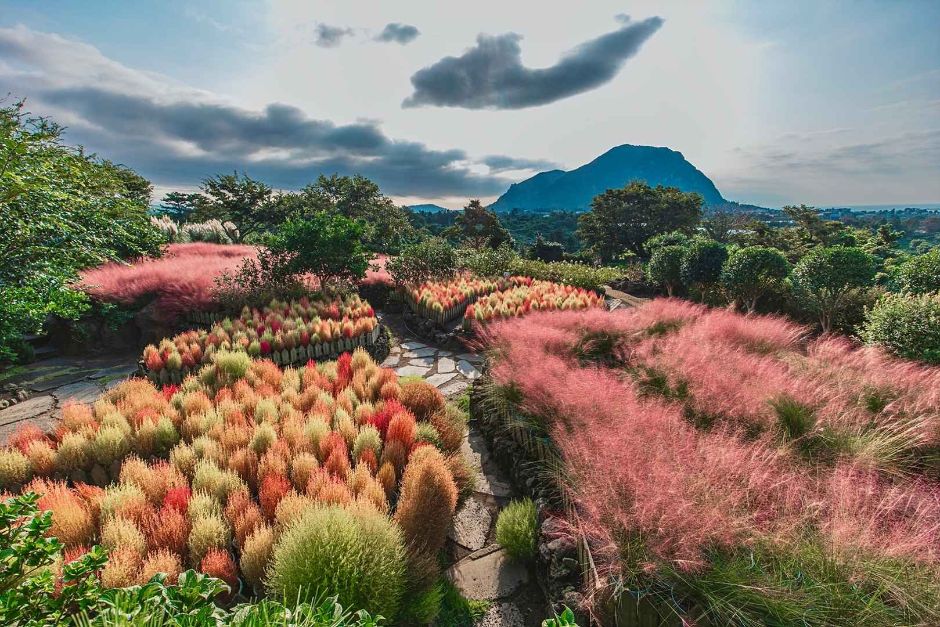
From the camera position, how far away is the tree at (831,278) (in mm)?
8094

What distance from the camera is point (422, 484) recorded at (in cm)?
281

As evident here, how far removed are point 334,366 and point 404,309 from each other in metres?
4.55

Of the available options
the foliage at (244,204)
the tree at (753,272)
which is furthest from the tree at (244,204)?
the tree at (753,272)

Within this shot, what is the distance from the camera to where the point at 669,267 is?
42.1ft

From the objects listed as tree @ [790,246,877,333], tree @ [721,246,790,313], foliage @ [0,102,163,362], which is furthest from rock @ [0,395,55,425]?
tree @ [721,246,790,313]

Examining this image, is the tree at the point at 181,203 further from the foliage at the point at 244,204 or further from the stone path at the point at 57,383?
the stone path at the point at 57,383

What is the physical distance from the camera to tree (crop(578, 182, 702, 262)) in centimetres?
3912

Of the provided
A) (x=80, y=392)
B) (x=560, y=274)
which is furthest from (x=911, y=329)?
(x=80, y=392)

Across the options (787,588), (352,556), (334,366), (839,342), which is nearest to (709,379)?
(787,588)

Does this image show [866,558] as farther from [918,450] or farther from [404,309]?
[404,309]

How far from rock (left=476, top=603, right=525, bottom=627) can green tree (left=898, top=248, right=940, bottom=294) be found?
9.10 metres

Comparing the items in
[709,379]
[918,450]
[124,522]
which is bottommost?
[918,450]

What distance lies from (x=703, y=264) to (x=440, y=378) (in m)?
10.3

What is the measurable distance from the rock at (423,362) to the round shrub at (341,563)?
4.54m
